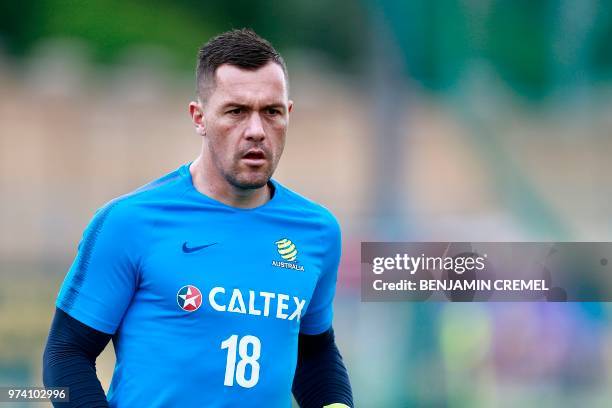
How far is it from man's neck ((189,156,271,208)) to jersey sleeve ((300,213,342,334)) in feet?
0.63

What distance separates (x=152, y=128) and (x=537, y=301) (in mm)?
6620

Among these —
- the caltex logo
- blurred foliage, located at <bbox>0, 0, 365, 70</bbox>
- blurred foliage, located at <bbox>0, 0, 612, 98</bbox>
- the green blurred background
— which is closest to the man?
the caltex logo

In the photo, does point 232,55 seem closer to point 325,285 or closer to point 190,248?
point 190,248

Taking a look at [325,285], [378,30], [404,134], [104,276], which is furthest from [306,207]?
[378,30]

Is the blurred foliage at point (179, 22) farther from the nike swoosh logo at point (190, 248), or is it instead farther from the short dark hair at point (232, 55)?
the nike swoosh logo at point (190, 248)

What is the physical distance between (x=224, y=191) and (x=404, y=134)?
639 centimetres

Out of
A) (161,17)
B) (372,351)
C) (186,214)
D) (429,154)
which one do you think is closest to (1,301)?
(372,351)

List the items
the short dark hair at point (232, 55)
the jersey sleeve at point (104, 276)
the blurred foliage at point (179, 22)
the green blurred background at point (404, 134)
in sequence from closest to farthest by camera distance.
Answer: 1. the jersey sleeve at point (104, 276)
2. the short dark hair at point (232, 55)
3. the green blurred background at point (404, 134)
4. the blurred foliage at point (179, 22)

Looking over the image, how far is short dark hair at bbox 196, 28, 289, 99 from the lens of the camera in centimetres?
198

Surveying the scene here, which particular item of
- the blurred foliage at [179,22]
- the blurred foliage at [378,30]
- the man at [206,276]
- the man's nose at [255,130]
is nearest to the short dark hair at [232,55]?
the man at [206,276]

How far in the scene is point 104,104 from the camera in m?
11.2

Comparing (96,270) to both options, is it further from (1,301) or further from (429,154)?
(429,154)

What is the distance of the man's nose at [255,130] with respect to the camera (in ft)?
6.29

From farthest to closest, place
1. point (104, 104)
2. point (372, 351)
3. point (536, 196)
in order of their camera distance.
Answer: point (104, 104), point (536, 196), point (372, 351)
